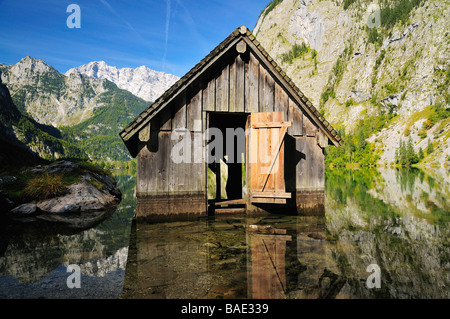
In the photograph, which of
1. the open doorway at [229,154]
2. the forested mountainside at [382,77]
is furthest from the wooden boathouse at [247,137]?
the forested mountainside at [382,77]

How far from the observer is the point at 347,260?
17.4 feet

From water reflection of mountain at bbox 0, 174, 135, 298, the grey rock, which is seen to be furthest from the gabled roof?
the grey rock

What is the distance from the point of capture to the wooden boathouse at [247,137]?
27.4 ft

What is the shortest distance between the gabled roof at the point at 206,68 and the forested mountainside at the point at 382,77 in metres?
102

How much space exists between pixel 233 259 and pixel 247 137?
16.8ft

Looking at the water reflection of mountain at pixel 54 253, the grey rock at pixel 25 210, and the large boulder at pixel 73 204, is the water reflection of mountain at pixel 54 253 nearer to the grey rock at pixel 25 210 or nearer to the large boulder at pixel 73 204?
the large boulder at pixel 73 204

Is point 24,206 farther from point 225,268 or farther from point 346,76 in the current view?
point 346,76

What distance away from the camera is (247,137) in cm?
942

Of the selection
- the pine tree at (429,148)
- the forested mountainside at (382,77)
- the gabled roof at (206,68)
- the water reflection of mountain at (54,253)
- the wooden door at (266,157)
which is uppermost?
the forested mountainside at (382,77)

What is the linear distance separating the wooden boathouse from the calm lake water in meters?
0.81

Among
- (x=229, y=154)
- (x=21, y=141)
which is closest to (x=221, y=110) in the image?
(x=229, y=154)

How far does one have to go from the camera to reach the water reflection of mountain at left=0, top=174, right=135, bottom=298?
465 centimetres

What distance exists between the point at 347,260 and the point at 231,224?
373 cm
